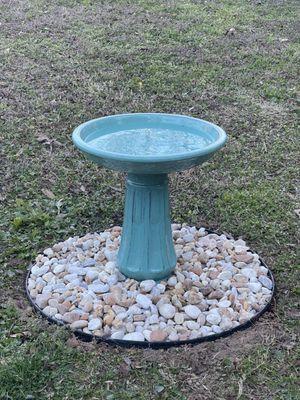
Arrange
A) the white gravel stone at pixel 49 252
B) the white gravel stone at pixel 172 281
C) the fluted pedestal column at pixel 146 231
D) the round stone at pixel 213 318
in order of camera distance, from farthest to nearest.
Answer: the white gravel stone at pixel 49 252, the white gravel stone at pixel 172 281, the fluted pedestal column at pixel 146 231, the round stone at pixel 213 318

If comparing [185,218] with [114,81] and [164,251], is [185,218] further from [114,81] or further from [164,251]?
[114,81]

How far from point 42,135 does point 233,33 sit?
3443 millimetres

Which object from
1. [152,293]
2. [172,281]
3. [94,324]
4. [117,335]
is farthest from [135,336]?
[172,281]

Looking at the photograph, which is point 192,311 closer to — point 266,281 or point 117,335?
point 117,335

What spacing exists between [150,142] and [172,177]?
4.82 ft

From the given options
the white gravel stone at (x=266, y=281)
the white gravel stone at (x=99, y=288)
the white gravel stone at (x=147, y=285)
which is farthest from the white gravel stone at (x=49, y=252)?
the white gravel stone at (x=266, y=281)

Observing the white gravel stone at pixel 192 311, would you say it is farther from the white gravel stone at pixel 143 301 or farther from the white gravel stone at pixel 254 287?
the white gravel stone at pixel 254 287

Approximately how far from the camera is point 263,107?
19.5 ft

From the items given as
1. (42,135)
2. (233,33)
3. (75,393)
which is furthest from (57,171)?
(233,33)

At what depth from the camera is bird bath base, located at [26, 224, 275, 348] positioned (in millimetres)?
3043

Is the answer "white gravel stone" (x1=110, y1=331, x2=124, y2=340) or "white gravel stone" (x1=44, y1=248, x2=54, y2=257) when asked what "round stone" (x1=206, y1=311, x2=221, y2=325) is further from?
"white gravel stone" (x1=44, y1=248, x2=54, y2=257)

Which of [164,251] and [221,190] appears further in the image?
[221,190]

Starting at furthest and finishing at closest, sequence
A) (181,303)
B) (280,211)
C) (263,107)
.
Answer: (263,107) → (280,211) → (181,303)

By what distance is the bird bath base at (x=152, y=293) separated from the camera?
3043 millimetres
